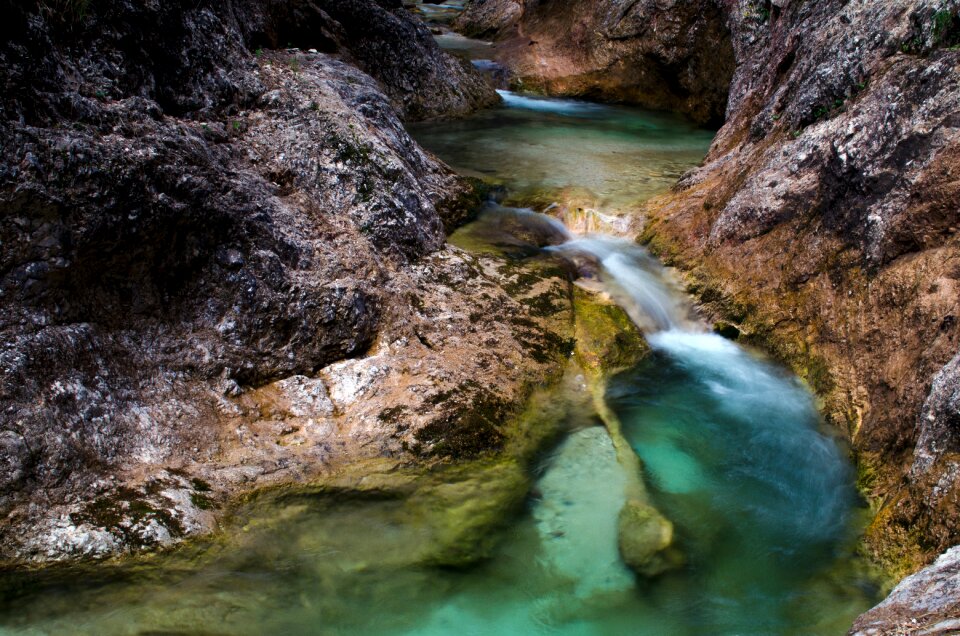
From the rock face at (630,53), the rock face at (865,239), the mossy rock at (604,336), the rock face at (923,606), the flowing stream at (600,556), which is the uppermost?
the rock face at (630,53)

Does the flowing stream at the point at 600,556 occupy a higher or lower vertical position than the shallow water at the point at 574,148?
lower

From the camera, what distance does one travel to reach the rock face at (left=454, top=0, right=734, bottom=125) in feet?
43.0

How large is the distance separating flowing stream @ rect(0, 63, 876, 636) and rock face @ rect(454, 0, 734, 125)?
309 inches

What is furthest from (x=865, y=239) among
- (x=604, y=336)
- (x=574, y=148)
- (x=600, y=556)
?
(x=574, y=148)

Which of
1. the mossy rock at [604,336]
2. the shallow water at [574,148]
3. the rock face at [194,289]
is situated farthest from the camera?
the shallow water at [574,148]

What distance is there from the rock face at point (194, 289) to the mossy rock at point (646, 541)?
1.04 meters

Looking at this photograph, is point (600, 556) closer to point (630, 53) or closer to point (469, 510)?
point (469, 510)

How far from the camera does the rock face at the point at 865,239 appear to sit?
4.67 metres

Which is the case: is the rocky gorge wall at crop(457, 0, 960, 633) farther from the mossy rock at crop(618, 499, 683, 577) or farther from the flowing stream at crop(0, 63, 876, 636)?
the mossy rock at crop(618, 499, 683, 577)

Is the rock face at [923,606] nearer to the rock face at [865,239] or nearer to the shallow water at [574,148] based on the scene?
the rock face at [865,239]

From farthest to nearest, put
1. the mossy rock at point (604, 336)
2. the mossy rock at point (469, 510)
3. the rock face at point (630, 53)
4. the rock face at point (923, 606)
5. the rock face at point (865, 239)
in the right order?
1. the rock face at point (630, 53)
2. the mossy rock at point (604, 336)
3. the rock face at point (865, 239)
4. the mossy rock at point (469, 510)
5. the rock face at point (923, 606)

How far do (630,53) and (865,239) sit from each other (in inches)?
368

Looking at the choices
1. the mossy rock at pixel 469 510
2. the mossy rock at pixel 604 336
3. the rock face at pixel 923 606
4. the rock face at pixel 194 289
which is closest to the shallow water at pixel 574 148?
the mossy rock at pixel 604 336

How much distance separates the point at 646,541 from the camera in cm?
462
